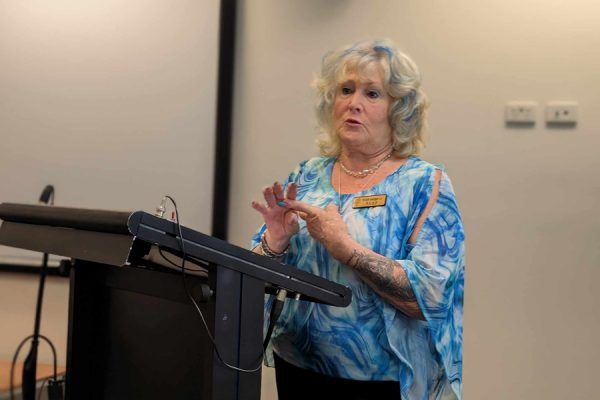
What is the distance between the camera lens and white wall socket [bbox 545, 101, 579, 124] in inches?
99.3

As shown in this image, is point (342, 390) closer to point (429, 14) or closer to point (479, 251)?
→ point (479, 251)

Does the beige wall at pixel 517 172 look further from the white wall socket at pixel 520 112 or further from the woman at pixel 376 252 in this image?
the woman at pixel 376 252

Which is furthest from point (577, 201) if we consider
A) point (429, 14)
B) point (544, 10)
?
point (429, 14)

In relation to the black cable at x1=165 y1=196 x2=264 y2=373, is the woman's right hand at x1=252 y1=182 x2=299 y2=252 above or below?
above

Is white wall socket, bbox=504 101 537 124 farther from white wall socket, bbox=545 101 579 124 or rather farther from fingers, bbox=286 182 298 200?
fingers, bbox=286 182 298 200

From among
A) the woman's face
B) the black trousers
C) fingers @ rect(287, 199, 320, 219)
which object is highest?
the woman's face

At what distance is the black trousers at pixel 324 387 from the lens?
56.5 inches

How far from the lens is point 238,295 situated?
1.04m

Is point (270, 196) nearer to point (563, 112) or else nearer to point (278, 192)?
point (278, 192)

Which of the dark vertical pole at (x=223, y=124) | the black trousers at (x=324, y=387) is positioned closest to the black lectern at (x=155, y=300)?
the black trousers at (x=324, y=387)

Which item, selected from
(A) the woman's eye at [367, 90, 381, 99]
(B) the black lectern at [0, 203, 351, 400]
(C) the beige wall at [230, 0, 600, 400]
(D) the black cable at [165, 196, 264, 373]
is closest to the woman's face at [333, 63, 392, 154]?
(A) the woman's eye at [367, 90, 381, 99]

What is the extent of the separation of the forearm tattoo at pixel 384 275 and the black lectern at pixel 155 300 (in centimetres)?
20

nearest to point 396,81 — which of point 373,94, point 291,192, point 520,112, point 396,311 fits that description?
point 373,94

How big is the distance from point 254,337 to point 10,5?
2628 millimetres
